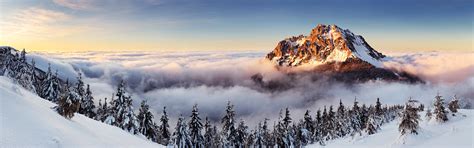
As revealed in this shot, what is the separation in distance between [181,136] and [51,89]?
27.0 meters

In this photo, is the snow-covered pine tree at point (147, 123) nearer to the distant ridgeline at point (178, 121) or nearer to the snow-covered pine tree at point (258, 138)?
the distant ridgeline at point (178, 121)

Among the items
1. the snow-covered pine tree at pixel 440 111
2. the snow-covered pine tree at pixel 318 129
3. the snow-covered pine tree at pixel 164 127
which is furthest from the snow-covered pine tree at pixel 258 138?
the snow-covered pine tree at pixel 440 111

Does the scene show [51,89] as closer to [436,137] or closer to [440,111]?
[436,137]

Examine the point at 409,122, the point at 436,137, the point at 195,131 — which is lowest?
the point at 195,131

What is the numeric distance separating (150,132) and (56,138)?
4138 cm

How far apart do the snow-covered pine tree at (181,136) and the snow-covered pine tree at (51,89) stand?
2408cm

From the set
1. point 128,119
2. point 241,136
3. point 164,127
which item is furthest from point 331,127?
point 128,119

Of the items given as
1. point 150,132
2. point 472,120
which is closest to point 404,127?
point 472,120

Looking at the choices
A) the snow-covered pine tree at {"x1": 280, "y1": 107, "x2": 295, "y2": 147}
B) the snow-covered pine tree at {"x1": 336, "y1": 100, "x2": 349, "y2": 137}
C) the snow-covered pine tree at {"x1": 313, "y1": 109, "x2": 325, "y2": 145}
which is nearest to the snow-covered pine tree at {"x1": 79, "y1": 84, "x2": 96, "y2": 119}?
the snow-covered pine tree at {"x1": 280, "y1": 107, "x2": 295, "y2": 147}

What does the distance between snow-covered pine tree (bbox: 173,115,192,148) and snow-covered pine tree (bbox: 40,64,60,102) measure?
24082mm

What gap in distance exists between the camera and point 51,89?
210 ft

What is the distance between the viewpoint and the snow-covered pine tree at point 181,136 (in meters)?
52.7

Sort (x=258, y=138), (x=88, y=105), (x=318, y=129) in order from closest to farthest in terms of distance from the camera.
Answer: (x=258, y=138) < (x=88, y=105) < (x=318, y=129)

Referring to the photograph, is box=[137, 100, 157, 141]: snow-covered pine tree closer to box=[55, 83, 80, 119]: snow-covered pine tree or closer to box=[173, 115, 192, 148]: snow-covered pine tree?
box=[173, 115, 192, 148]: snow-covered pine tree
